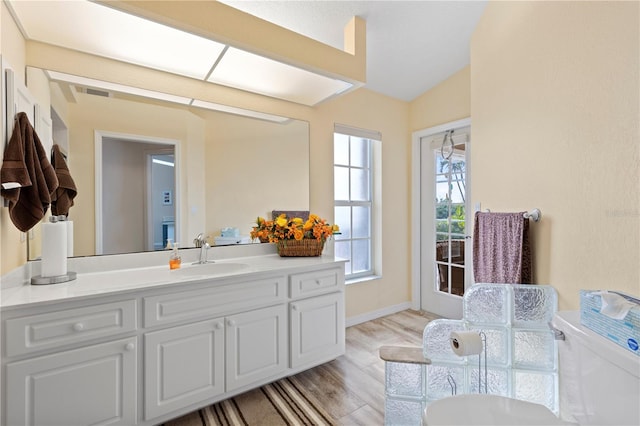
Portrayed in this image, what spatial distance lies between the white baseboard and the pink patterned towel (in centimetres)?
142

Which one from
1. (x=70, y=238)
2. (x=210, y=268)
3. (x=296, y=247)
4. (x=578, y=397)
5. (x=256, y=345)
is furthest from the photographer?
(x=296, y=247)

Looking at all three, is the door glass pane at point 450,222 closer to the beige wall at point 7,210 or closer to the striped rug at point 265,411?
the striped rug at point 265,411

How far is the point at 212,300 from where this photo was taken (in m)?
1.66

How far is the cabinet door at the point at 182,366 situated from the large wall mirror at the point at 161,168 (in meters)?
0.67

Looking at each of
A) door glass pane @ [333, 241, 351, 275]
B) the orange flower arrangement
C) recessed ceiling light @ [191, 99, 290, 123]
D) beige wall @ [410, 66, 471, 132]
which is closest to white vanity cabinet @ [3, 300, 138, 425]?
the orange flower arrangement

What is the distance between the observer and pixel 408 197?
3379mm

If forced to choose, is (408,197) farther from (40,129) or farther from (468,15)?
(40,129)

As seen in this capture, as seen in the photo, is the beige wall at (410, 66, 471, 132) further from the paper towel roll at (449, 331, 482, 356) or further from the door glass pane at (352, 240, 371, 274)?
the paper towel roll at (449, 331, 482, 356)

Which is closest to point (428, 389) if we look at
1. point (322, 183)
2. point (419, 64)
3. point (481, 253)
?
point (481, 253)

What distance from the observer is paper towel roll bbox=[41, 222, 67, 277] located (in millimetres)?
1473

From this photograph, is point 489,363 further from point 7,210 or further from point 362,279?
point 7,210

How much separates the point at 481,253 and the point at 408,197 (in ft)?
5.11

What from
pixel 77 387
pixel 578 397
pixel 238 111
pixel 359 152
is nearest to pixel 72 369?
pixel 77 387

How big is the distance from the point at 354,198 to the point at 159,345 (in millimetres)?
2168
